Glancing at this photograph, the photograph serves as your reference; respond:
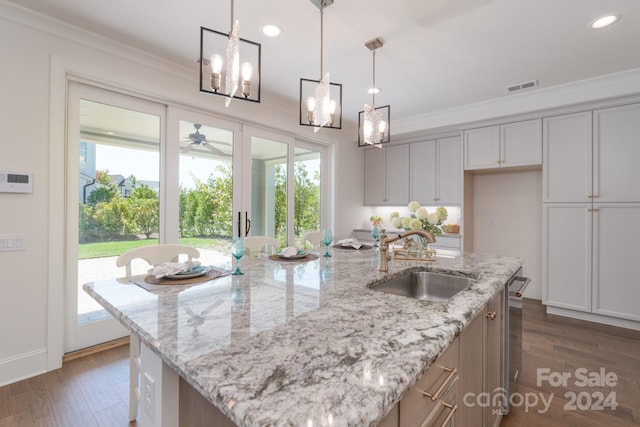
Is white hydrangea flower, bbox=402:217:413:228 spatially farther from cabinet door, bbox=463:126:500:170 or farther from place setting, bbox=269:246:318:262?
cabinet door, bbox=463:126:500:170

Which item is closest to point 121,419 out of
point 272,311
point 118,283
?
point 118,283

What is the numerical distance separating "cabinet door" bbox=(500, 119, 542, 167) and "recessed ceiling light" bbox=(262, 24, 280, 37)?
9.95 ft

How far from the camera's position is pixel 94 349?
2.51 meters

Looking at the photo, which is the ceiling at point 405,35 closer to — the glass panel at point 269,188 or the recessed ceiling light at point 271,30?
the recessed ceiling light at point 271,30

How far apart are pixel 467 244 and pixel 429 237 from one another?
3066 millimetres

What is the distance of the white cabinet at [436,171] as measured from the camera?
13.8ft

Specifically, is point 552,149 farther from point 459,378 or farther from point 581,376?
point 459,378

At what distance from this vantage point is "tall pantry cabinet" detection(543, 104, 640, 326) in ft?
9.99

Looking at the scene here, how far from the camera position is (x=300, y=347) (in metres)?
0.73

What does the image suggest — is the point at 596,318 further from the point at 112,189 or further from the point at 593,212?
the point at 112,189

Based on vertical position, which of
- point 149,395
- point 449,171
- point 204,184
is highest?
point 449,171

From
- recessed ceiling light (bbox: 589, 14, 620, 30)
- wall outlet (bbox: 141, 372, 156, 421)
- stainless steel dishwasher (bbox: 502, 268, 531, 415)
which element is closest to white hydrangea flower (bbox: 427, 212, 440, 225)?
stainless steel dishwasher (bbox: 502, 268, 531, 415)

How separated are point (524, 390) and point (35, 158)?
12.6ft

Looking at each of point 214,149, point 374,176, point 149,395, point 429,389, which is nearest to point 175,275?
point 149,395
